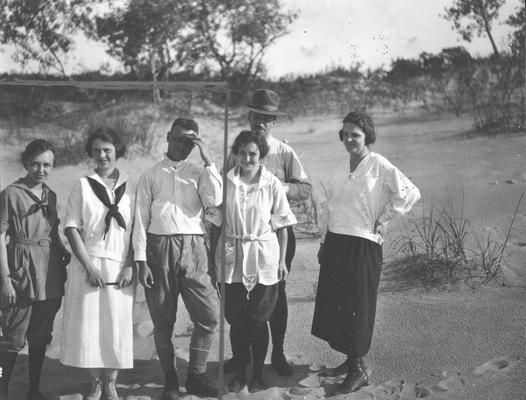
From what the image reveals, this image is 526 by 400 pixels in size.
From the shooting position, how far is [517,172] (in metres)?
5.59

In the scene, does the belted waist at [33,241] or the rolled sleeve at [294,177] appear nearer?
the belted waist at [33,241]

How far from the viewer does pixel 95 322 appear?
9.87 ft

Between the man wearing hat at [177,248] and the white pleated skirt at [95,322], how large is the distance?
6.0 inches

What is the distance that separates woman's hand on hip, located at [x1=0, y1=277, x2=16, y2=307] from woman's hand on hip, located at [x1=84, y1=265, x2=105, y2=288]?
0.39 m

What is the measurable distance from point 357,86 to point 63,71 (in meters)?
3.87

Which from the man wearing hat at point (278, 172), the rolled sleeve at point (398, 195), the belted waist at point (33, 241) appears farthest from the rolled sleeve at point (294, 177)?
the belted waist at point (33, 241)

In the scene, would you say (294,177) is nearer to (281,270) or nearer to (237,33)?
(281,270)

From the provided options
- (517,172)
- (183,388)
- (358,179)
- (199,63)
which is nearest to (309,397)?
(183,388)

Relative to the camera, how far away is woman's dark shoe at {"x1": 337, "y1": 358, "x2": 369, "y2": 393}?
123 inches

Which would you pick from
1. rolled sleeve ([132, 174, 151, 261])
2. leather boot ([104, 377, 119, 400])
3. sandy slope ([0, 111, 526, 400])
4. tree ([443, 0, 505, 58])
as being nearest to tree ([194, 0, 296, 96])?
tree ([443, 0, 505, 58])

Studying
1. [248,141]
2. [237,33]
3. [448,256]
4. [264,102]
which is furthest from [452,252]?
[237,33]

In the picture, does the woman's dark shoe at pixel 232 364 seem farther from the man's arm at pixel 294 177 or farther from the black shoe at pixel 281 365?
the man's arm at pixel 294 177

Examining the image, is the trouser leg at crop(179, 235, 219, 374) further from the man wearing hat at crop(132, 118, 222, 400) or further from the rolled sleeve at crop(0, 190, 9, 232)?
the rolled sleeve at crop(0, 190, 9, 232)

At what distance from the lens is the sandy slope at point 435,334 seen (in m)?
3.15
